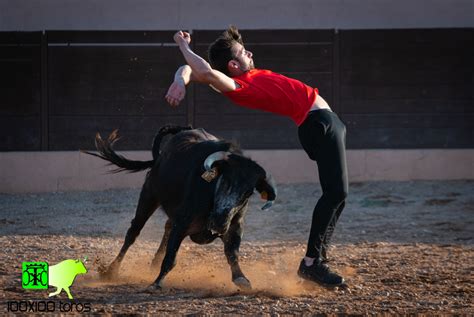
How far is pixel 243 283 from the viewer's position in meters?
6.33

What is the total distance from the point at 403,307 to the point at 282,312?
2.28ft

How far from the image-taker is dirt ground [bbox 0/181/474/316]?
5.91m

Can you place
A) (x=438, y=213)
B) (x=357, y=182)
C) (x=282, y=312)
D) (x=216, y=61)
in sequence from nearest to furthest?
(x=282, y=312) < (x=216, y=61) < (x=438, y=213) < (x=357, y=182)

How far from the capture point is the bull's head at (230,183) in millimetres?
6219

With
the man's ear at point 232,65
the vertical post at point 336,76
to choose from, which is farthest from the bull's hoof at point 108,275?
the vertical post at point 336,76

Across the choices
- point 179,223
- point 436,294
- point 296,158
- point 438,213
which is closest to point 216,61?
point 179,223

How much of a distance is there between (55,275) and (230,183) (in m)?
1.14

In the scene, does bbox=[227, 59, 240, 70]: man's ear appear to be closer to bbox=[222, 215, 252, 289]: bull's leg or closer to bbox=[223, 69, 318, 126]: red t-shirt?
bbox=[223, 69, 318, 126]: red t-shirt

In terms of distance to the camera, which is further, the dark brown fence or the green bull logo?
the dark brown fence

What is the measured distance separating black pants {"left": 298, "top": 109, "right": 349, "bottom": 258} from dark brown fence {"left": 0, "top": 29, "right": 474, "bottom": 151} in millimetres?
6139

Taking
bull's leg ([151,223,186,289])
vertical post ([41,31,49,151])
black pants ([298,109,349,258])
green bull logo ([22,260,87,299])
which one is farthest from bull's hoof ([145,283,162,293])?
vertical post ([41,31,49,151])

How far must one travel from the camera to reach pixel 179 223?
6.39 metres

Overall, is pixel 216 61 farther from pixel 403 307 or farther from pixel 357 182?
pixel 357 182

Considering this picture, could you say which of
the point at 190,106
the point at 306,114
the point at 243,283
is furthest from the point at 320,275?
the point at 190,106
